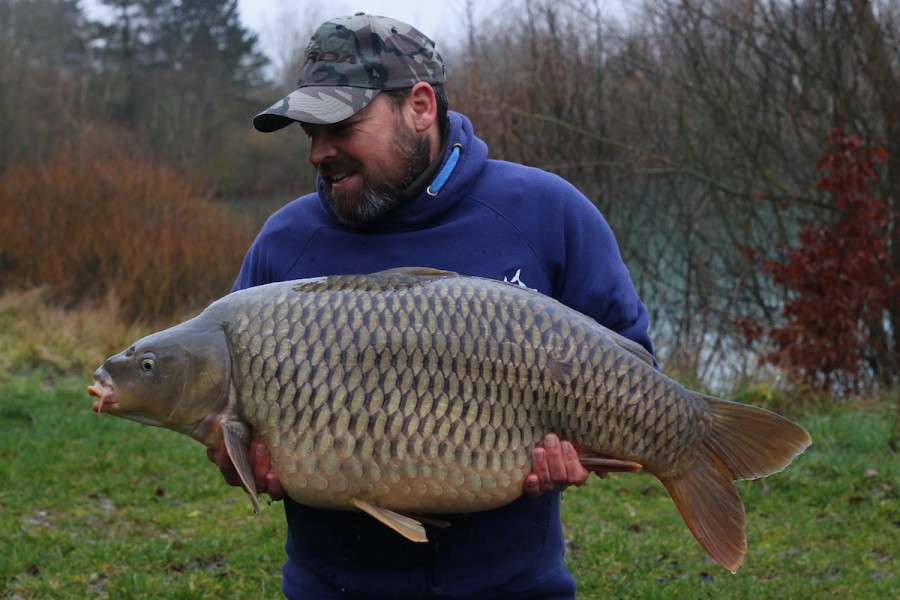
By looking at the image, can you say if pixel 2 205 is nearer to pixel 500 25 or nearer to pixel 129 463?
pixel 500 25

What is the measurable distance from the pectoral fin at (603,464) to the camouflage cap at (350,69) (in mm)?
804

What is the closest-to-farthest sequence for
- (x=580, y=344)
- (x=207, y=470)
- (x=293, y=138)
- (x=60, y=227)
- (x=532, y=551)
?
(x=580, y=344), (x=532, y=551), (x=207, y=470), (x=60, y=227), (x=293, y=138)

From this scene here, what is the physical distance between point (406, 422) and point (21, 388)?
6.43 m

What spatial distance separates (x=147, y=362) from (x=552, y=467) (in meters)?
0.76

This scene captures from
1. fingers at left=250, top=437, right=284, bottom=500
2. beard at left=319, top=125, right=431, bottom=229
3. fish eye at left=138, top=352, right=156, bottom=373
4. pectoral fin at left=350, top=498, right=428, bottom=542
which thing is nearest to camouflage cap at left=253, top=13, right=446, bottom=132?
beard at left=319, top=125, right=431, bottom=229

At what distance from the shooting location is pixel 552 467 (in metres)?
1.90

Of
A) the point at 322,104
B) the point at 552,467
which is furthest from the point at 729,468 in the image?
the point at 322,104

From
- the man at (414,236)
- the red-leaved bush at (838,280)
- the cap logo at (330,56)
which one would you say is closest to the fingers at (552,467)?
the man at (414,236)

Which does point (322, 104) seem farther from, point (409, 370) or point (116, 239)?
point (116, 239)

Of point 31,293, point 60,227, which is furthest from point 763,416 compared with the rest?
point 60,227

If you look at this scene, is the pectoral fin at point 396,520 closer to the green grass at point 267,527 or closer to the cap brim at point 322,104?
the cap brim at point 322,104

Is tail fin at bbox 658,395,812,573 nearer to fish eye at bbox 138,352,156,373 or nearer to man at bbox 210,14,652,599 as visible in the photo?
man at bbox 210,14,652,599

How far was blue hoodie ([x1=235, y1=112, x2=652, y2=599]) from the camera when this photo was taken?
2.07 metres

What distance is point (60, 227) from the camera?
12344 millimetres
